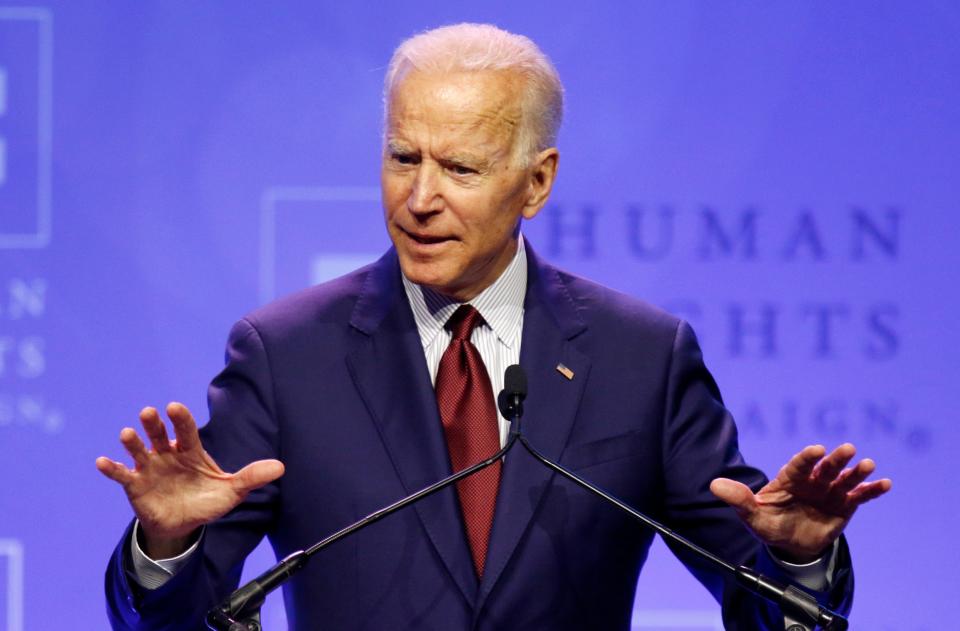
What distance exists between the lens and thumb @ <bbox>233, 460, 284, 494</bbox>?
1.86 meters

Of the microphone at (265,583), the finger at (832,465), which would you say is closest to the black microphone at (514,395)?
the microphone at (265,583)

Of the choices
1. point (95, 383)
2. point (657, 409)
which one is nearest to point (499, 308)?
point (657, 409)

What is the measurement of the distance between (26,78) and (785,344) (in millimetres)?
1875

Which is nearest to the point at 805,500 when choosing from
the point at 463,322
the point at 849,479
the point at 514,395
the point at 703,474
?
the point at 849,479

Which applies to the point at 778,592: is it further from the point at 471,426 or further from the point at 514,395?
the point at 471,426

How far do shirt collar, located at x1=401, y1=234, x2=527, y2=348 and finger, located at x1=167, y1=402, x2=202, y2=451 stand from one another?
52 centimetres

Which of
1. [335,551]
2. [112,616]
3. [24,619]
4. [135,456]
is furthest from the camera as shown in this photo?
[24,619]

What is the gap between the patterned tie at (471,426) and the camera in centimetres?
214

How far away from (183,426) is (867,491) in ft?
3.04

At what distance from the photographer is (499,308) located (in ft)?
7.58

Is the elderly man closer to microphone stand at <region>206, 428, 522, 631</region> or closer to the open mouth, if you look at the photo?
the open mouth

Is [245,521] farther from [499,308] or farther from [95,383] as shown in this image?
[95,383]

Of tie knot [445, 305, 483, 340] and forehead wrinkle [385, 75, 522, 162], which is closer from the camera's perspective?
forehead wrinkle [385, 75, 522, 162]

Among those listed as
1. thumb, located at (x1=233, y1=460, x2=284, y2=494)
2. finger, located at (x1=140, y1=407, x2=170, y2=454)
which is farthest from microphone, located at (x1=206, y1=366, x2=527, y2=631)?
finger, located at (x1=140, y1=407, x2=170, y2=454)
